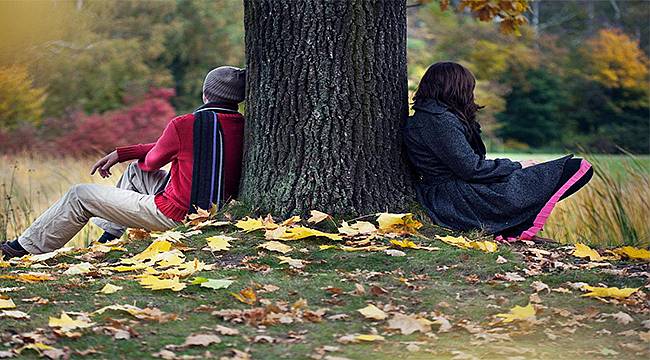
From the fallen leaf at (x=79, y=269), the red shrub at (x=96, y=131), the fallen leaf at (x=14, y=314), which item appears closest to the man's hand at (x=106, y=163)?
the fallen leaf at (x=79, y=269)

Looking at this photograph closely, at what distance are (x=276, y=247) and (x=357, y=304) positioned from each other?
0.89 metres

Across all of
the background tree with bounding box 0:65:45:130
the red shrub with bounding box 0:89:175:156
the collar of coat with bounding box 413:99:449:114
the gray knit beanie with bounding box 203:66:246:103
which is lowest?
the red shrub with bounding box 0:89:175:156

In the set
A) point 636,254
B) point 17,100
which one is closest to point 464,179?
point 636,254

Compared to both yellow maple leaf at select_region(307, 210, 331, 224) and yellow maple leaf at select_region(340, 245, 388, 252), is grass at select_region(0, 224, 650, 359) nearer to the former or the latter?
yellow maple leaf at select_region(340, 245, 388, 252)

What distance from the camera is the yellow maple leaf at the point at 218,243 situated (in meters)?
4.77

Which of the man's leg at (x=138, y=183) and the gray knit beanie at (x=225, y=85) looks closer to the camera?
the gray knit beanie at (x=225, y=85)

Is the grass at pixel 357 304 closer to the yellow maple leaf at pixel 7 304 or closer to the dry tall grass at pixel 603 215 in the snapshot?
the yellow maple leaf at pixel 7 304

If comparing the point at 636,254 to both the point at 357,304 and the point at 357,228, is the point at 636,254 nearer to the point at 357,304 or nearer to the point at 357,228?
the point at 357,228

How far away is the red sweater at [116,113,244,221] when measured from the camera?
5602mm

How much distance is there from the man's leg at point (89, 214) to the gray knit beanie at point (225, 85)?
2.30ft

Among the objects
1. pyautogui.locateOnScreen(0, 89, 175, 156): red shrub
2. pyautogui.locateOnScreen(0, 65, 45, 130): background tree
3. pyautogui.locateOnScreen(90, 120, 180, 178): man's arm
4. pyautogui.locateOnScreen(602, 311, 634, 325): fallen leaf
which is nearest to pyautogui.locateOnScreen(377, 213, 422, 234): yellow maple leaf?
pyautogui.locateOnScreen(90, 120, 180, 178): man's arm

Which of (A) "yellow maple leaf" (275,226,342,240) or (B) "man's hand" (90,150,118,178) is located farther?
(B) "man's hand" (90,150,118,178)

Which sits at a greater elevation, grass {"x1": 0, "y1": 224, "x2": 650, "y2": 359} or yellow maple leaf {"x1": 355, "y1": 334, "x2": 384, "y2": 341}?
yellow maple leaf {"x1": 355, "y1": 334, "x2": 384, "y2": 341}

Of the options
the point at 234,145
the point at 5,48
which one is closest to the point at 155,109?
the point at 5,48
